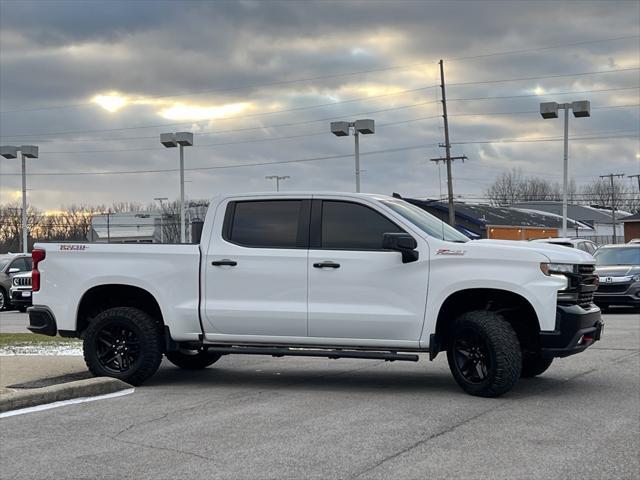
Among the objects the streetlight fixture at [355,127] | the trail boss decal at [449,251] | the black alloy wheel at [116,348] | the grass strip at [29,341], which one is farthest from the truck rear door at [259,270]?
the streetlight fixture at [355,127]

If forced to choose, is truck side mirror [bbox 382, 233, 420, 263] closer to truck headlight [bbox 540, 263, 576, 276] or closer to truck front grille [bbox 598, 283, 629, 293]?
truck headlight [bbox 540, 263, 576, 276]

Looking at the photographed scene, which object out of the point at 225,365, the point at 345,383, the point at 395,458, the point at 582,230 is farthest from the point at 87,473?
the point at 582,230

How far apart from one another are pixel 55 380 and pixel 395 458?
459cm

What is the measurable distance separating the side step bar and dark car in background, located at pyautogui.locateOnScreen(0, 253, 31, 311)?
17970 millimetres

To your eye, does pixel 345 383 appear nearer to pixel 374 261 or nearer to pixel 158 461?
pixel 374 261

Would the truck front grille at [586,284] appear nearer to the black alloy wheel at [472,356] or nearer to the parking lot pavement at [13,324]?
the black alloy wheel at [472,356]

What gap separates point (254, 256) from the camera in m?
8.56

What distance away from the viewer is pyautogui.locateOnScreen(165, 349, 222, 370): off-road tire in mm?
10125

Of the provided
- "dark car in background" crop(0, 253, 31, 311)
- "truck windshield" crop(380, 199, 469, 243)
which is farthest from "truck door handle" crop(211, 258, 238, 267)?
"dark car in background" crop(0, 253, 31, 311)

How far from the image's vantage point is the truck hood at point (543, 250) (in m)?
7.88

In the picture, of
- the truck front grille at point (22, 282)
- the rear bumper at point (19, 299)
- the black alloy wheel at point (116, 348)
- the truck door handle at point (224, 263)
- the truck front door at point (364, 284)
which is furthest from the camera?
the truck front grille at point (22, 282)

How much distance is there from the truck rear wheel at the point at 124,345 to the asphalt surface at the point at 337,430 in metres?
0.27

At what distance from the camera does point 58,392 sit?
7953mm

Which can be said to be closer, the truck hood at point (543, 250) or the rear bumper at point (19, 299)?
the truck hood at point (543, 250)
